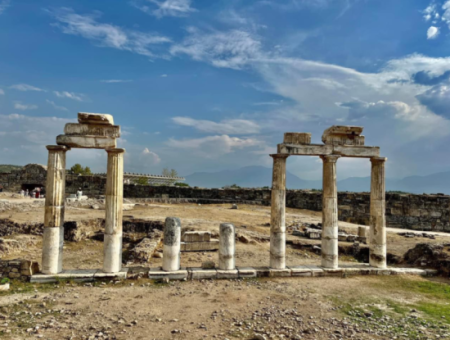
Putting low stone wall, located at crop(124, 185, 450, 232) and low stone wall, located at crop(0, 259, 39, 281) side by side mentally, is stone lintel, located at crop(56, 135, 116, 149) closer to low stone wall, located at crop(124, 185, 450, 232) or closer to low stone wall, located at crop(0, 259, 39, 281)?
low stone wall, located at crop(0, 259, 39, 281)

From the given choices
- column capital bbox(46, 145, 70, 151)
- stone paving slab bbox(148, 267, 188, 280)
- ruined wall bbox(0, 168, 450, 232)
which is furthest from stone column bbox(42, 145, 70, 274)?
ruined wall bbox(0, 168, 450, 232)

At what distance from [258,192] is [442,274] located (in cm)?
1928

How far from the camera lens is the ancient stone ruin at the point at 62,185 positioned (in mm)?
9602

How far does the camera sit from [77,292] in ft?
28.0

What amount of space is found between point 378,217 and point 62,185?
11013 millimetres

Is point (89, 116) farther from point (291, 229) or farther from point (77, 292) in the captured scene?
point (291, 229)

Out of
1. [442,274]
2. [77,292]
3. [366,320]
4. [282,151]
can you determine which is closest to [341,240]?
[442,274]

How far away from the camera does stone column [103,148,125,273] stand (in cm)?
984

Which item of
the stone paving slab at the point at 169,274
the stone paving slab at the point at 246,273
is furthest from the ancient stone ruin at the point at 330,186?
the stone paving slab at the point at 169,274

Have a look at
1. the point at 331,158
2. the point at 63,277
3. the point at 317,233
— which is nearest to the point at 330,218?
the point at 331,158

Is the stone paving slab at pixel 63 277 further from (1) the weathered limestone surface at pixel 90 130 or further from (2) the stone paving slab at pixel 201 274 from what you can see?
(1) the weathered limestone surface at pixel 90 130

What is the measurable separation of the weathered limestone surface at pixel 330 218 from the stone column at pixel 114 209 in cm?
705

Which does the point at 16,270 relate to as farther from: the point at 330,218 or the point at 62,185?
the point at 330,218

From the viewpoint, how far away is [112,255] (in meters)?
9.81
